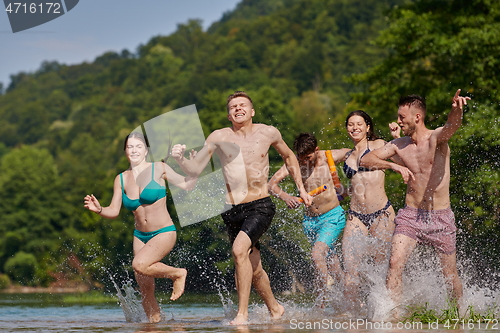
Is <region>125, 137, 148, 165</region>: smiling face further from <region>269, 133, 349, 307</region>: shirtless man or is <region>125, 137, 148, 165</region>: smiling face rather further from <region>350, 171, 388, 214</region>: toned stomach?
<region>350, 171, 388, 214</region>: toned stomach

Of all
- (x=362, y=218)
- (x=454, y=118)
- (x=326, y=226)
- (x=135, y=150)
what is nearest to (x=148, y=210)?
(x=135, y=150)

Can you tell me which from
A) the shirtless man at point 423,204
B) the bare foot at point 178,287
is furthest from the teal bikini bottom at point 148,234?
the shirtless man at point 423,204

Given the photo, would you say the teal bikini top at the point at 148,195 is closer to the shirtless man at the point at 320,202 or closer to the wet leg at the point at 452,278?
the shirtless man at the point at 320,202

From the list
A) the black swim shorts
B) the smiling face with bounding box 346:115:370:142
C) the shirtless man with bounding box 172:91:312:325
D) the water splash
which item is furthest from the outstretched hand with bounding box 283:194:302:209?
the water splash

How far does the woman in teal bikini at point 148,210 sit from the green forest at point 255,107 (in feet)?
16.3

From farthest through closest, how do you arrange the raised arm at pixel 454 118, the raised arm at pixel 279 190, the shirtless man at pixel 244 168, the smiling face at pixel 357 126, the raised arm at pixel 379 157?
the smiling face at pixel 357 126
the raised arm at pixel 279 190
the shirtless man at pixel 244 168
the raised arm at pixel 379 157
the raised arm at pixel 454 118

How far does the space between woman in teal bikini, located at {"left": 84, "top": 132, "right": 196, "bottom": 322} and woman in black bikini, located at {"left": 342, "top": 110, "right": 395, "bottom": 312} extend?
2071 mm

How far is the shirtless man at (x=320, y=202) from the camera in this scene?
9938mm

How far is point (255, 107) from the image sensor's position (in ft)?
184

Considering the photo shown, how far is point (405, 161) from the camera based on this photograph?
8477 millimetres

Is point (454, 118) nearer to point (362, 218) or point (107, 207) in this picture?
point (362, 218)

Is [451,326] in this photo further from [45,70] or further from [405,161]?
[45,70]

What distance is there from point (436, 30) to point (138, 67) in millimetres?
137133

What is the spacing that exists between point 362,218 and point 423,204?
139cm
